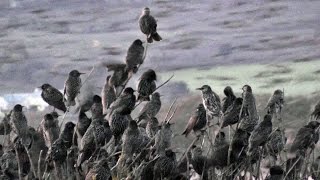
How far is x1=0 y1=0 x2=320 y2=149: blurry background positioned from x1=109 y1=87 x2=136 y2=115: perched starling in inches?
116

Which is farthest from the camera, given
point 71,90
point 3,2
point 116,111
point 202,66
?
point 3,2

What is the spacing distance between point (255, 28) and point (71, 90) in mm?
6676

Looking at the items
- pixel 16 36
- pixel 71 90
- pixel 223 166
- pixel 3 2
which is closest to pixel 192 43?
pixel 16 36

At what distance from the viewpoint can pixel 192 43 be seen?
13031mm

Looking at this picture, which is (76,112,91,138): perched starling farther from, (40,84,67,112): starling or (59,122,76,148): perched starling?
(40,84,67,112): starling

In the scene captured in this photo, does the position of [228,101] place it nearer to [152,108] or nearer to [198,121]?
[198,121]

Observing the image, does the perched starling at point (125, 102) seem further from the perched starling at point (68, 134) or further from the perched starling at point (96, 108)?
the perched starling at point (68, 134)

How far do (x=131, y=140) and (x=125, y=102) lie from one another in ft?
2.15

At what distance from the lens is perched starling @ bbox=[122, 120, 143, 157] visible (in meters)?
6.29

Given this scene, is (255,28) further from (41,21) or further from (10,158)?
(10,158)

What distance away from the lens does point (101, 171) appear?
20.2 feet

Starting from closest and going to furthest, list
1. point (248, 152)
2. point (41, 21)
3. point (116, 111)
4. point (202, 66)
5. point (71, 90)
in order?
1. point (248, 152)
2. point (116, 111)
3. point (71, 90)
4. point (202, 66)
5. point (41, 21)

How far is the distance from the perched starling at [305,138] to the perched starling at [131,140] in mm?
1184

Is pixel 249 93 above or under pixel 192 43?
above
